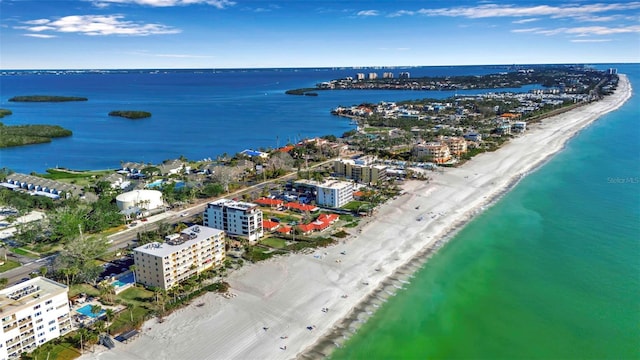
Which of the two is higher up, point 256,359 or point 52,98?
point 52,98

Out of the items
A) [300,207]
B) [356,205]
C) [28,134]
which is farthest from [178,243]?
[28,134]

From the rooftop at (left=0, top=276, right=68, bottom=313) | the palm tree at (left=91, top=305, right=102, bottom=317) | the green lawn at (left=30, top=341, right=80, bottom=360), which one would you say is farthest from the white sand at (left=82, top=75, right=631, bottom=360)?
the rooftop at (left=0, top=276, right=68, bottom=313)

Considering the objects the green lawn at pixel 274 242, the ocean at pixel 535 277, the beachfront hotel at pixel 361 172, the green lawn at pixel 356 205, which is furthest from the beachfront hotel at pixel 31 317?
the beachfront hotel at pixel 361 172

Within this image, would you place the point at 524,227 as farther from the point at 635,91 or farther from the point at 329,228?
the point at 635,91

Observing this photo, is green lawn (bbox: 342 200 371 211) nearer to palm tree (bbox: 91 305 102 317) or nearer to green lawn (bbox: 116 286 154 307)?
green lawn (bbox: 116 286 154 307)

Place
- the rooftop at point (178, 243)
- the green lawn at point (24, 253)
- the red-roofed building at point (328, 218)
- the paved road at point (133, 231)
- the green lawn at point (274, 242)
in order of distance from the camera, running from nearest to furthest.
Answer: the rooftop at point (178, 243) < the paved road at point (133, 231) < the green lawn at point (24, 253) < the green lawn at point (274, 242) < the red-roofed building at point (328, 218)

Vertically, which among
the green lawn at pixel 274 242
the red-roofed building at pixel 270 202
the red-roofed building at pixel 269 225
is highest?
the red-roofed building at pixel 270 202

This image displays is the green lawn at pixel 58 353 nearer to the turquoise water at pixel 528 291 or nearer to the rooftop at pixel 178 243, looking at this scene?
the rooftop at pixel 178 243

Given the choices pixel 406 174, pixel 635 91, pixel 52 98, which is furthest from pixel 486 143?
pixel 52 98
